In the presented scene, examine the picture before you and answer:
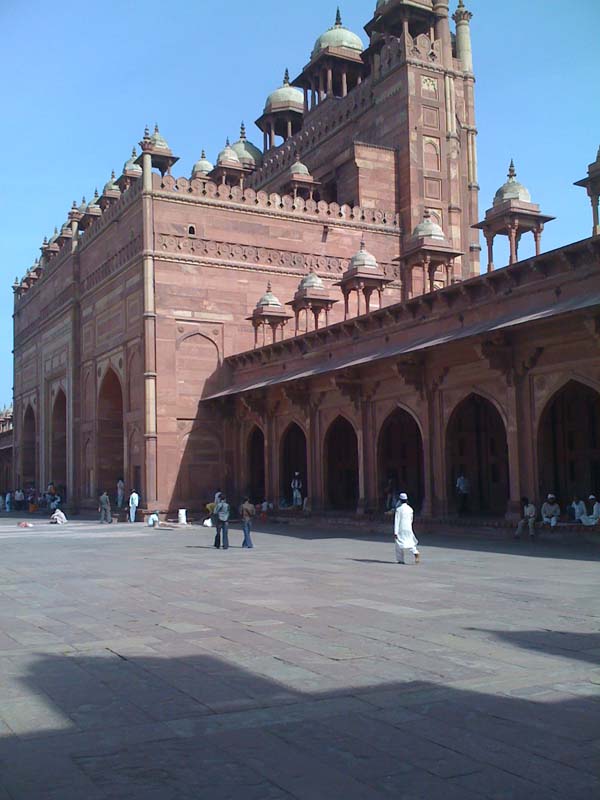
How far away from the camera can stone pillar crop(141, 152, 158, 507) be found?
2770 cm

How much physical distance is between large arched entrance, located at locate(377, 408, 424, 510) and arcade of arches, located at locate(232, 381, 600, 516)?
0.09 feet

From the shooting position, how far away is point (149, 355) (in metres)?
27.9

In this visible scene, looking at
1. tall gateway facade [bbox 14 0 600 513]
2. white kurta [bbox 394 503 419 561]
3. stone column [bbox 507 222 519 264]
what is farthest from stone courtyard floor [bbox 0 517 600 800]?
stone column [bbox 507 222 519 264]

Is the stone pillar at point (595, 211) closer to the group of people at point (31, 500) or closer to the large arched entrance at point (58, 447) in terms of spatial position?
the group of people at point (31, 500)

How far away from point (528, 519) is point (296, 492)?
10.4m

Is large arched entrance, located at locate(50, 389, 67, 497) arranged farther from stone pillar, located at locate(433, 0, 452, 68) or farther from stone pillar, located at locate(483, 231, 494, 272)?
stone pillar, located at locate(483, 231, 494, 272)

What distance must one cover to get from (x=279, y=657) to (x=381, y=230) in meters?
26.8

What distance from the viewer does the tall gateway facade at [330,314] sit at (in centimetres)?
1781

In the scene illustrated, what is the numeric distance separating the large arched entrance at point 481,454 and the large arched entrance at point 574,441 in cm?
212

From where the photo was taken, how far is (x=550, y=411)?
18.6 metres

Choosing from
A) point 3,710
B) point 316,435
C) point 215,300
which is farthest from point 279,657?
point 215,300

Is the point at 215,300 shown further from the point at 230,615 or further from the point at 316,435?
the point at 230,615

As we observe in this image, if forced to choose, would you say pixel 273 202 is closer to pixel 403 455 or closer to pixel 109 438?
pixel 403 455

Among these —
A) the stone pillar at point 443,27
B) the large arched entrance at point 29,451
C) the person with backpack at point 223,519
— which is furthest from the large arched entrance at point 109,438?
the person with backpack at point 223,519
